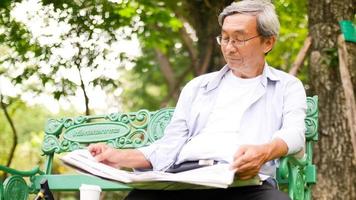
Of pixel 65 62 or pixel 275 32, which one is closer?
pixel 275 32

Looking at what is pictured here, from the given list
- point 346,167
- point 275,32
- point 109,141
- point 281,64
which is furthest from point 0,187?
point 281,64

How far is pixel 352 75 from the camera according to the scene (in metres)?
4.43

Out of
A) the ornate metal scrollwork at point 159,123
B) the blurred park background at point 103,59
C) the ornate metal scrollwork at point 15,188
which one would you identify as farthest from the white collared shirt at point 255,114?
the blurred park background at point 103,59

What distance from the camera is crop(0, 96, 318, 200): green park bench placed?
10.3ft

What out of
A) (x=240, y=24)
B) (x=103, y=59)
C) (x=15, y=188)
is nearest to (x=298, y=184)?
(x=240, y=24)

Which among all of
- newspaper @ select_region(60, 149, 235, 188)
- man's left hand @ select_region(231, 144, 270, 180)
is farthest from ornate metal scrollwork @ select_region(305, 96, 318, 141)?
newspaper @ select_region(60, 149, 235, 188)

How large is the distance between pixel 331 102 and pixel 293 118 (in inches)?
74.3

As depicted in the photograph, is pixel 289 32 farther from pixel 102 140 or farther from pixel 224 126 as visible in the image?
pixel 224 126

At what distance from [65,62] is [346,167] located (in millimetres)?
2171

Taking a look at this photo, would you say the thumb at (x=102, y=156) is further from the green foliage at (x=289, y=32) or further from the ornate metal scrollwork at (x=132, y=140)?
the green foliage at (x=289, y=32)

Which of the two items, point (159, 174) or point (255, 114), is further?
point (255, 114)

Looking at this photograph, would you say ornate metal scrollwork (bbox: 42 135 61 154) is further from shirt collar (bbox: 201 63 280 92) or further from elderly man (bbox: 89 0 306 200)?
shirt collar (bbox: 201 63 280 92)

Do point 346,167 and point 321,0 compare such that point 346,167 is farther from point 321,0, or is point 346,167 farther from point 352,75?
point 321,0

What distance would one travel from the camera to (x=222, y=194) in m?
2.62
